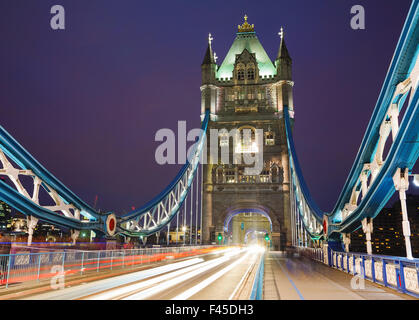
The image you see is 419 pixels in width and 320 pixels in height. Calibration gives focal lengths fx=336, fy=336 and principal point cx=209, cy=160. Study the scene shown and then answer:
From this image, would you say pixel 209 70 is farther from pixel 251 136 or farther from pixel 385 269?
pixel 385 269

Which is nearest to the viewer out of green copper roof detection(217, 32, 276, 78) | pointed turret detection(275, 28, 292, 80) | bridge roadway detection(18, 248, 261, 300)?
bridge roadway detection(18, 248, 261, 300)

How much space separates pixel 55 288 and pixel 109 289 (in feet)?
5.45

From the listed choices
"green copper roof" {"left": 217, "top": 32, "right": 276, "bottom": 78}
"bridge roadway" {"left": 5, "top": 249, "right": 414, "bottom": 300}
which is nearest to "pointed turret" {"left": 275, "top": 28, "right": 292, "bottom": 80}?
"green copper roof" {"left": 217, "top": 32, "right": 276, "bottom": 78}

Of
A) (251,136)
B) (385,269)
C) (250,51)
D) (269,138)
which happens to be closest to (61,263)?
(385,269)

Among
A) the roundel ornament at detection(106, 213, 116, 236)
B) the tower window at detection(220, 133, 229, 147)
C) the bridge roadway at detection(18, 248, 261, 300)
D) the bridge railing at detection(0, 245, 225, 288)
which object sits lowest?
the bridge roadway at detection(18, 248, 261, 300)

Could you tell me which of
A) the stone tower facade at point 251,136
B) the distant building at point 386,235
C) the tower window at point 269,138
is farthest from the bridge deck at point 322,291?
the distant building at point 386,235

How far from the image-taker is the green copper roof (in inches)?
2050

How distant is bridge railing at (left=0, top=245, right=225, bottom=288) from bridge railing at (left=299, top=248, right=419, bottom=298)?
10.2 meters

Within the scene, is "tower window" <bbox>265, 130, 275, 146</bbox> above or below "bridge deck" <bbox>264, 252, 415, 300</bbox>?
above

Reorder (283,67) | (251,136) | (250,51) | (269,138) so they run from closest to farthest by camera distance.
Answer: (269,138)
(251,136)
(283,67)
(250,51)

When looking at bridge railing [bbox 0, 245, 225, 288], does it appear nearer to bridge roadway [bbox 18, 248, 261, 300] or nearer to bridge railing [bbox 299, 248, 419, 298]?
bridge roadway [bbox 18, 248, 261, 300]

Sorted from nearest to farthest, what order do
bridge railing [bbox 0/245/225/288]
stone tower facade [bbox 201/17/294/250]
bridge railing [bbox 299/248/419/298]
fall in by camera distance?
1. bridge railing [bbox 299/248/419/298]
2. bridge railing [bbox 0/245/225/288]
3. stone tower facade [bbox 201/17/294/250]

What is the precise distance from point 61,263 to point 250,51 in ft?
156

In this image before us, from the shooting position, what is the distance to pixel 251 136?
4769 centimetres
